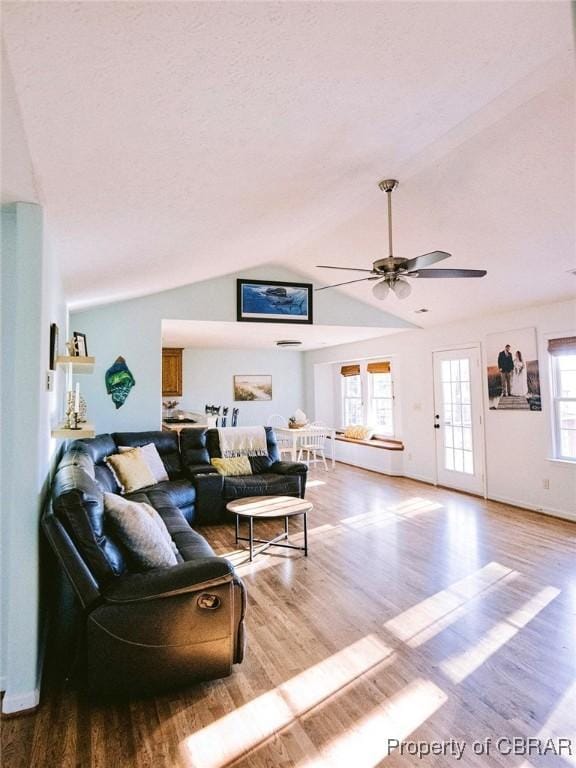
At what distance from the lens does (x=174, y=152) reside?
5.94 ft

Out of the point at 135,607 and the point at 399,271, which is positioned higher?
the point at 399,271

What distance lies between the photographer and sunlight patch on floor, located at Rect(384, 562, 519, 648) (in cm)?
251

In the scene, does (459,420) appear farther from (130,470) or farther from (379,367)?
(130,470)

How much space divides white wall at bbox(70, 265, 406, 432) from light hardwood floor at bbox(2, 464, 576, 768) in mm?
2383

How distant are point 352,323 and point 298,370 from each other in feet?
12.0

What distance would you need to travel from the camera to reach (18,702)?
1.87m

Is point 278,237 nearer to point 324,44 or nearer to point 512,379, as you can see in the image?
point 324,44

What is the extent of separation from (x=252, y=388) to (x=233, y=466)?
4.19 m

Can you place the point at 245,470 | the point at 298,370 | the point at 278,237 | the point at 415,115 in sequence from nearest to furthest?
the point at 415,115 → the point at 278,237 → the point at 245,470 → the point at 298,370

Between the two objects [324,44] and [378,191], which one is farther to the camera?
[378,191]

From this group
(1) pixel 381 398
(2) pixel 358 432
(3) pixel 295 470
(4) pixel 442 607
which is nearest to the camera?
(4) pixel 442 607

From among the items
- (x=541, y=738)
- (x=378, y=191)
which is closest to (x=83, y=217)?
(x=378, y=191)

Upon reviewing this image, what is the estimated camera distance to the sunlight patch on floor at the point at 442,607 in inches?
98.8

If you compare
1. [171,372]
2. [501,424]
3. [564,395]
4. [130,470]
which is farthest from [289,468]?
[171,372]
